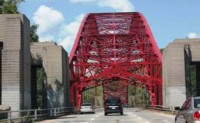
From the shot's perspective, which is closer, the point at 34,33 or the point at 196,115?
the point at 196,115

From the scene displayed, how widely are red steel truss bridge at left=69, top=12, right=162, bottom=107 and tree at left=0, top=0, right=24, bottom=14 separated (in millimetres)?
25027

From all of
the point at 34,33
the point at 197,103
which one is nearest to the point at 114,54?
the point at 34,33

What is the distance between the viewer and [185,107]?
18.0 meters

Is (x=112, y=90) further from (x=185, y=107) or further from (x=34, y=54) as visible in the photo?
(x=185, y=107)

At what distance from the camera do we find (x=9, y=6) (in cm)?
5872

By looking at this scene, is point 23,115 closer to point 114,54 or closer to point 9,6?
point 9,6

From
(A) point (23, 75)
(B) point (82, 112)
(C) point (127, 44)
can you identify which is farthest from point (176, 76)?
(C) point (127, 44)

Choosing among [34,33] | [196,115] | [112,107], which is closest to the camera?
[196,115]

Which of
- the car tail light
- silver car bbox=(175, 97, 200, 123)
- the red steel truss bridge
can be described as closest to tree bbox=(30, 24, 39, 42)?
the red steel truss bridge

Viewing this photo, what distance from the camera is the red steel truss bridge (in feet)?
284

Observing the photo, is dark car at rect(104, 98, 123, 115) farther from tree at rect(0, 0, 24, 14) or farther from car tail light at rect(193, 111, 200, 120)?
car tail light at rect(193, 111, 200, 120)

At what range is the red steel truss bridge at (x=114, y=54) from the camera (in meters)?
86.5

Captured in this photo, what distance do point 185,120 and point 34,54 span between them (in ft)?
148

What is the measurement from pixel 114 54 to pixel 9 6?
37.1 meters
